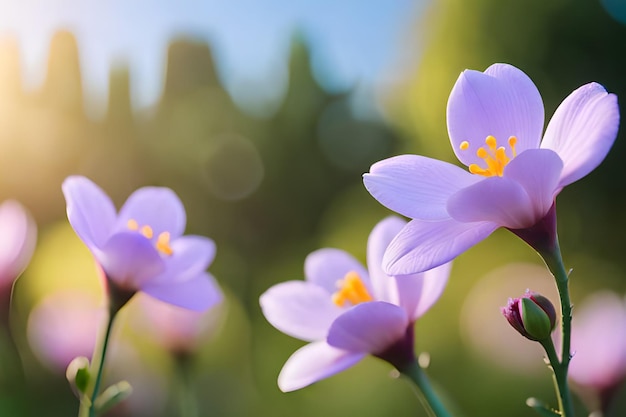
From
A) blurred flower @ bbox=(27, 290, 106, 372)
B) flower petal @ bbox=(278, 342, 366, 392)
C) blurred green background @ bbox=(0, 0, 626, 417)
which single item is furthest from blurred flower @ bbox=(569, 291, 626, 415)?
blurred flower @ bbox=(27, 290, 106, 372)

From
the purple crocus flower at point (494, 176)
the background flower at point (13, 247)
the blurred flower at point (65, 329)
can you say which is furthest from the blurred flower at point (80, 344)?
the purple crocus flower at point (494, 176)

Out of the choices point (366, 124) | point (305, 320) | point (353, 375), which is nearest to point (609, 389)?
point (305, 320)

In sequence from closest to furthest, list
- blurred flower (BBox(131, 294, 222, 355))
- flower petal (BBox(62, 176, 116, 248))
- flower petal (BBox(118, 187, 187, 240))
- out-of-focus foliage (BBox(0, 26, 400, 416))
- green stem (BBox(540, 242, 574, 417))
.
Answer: green stem (BBox(540, 242, 574, 417)) → flower petal (BBox(62, 176, 116, 248)) → flower petal (BBox(118, 187, 187, 240)) → blurred flower (BBox(131, 294, 222, 355)) → out-of-focus foliage (BBox(0, 26, 400, 416))

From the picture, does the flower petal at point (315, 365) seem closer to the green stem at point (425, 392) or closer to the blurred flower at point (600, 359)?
the green stem at point (425, 392)

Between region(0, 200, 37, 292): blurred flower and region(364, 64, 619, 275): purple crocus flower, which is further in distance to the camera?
region(0, 200, 37, 292): blurred flower

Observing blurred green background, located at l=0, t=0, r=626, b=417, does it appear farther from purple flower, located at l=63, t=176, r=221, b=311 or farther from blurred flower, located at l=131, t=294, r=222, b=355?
purple flower, located at l=63, t=176, r=221, b=311

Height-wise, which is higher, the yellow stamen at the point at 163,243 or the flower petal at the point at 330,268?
the yellow stamen at the point at 163,243
